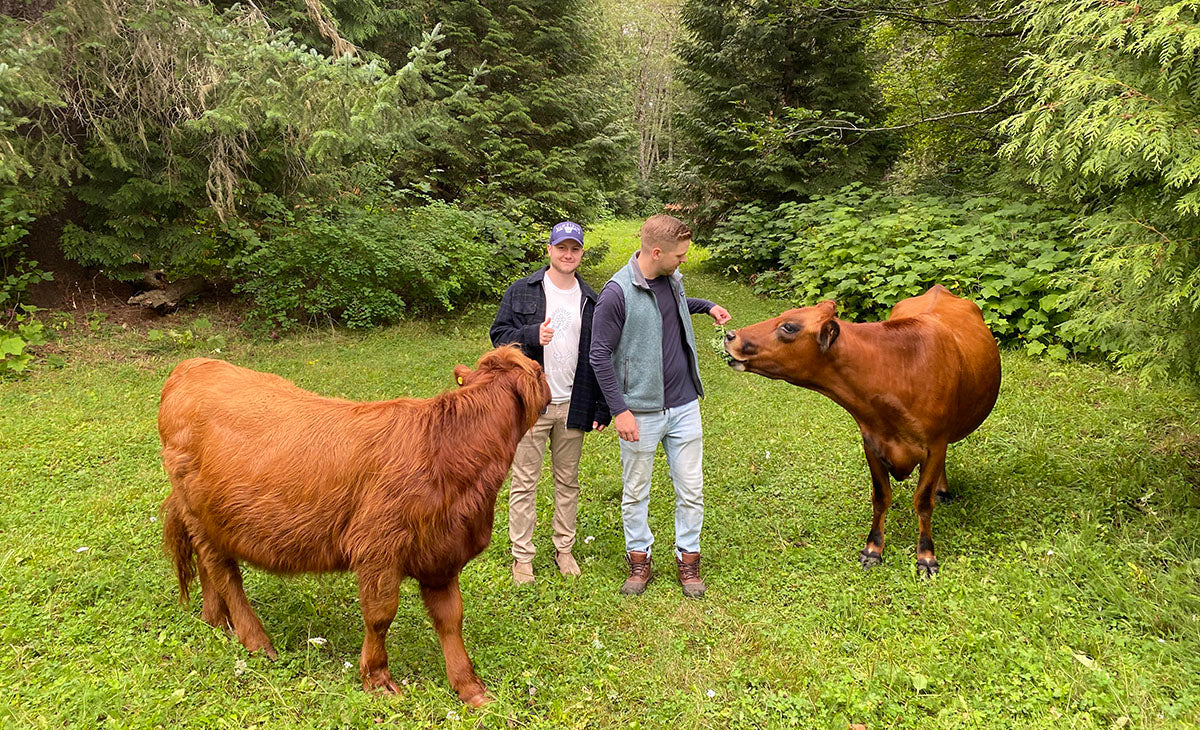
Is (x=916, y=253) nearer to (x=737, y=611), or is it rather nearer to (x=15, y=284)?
(x=737, y=611)

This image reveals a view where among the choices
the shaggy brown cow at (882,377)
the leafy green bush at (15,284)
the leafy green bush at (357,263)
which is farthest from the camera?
the leafy green bush at (357,263)

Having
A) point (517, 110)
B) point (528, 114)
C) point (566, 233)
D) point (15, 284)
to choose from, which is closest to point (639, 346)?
point (566, 233)

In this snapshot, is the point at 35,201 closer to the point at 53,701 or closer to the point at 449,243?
the point at 449,243

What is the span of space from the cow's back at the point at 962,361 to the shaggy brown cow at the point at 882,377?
14 millimetres

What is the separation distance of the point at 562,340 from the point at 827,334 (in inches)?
62.2

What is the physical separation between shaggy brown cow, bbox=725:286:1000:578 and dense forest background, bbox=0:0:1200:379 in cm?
102

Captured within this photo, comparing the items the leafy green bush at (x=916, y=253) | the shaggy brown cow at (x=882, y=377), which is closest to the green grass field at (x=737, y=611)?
the shaggy brown cow at (x=882, y=377)

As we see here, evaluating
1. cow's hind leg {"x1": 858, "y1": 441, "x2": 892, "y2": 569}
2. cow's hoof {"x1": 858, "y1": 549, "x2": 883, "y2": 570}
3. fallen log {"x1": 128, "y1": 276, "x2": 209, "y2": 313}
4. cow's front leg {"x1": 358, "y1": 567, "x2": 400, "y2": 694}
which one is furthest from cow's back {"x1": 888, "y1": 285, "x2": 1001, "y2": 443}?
fallen log {"x1": 128, "y1": 276, "x2": 209, "y2": 313}

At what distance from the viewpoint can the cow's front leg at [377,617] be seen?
2.84 meters

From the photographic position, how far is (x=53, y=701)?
9.23 ft

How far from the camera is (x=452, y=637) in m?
3.04

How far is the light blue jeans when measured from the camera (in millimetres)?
3920

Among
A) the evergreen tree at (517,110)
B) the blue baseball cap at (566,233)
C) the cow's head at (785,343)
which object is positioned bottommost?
the cow's head at (785,343)

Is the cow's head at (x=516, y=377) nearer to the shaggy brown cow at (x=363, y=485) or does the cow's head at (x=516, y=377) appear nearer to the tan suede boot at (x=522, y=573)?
the shaggy brown cow at (x=363, y=485)
